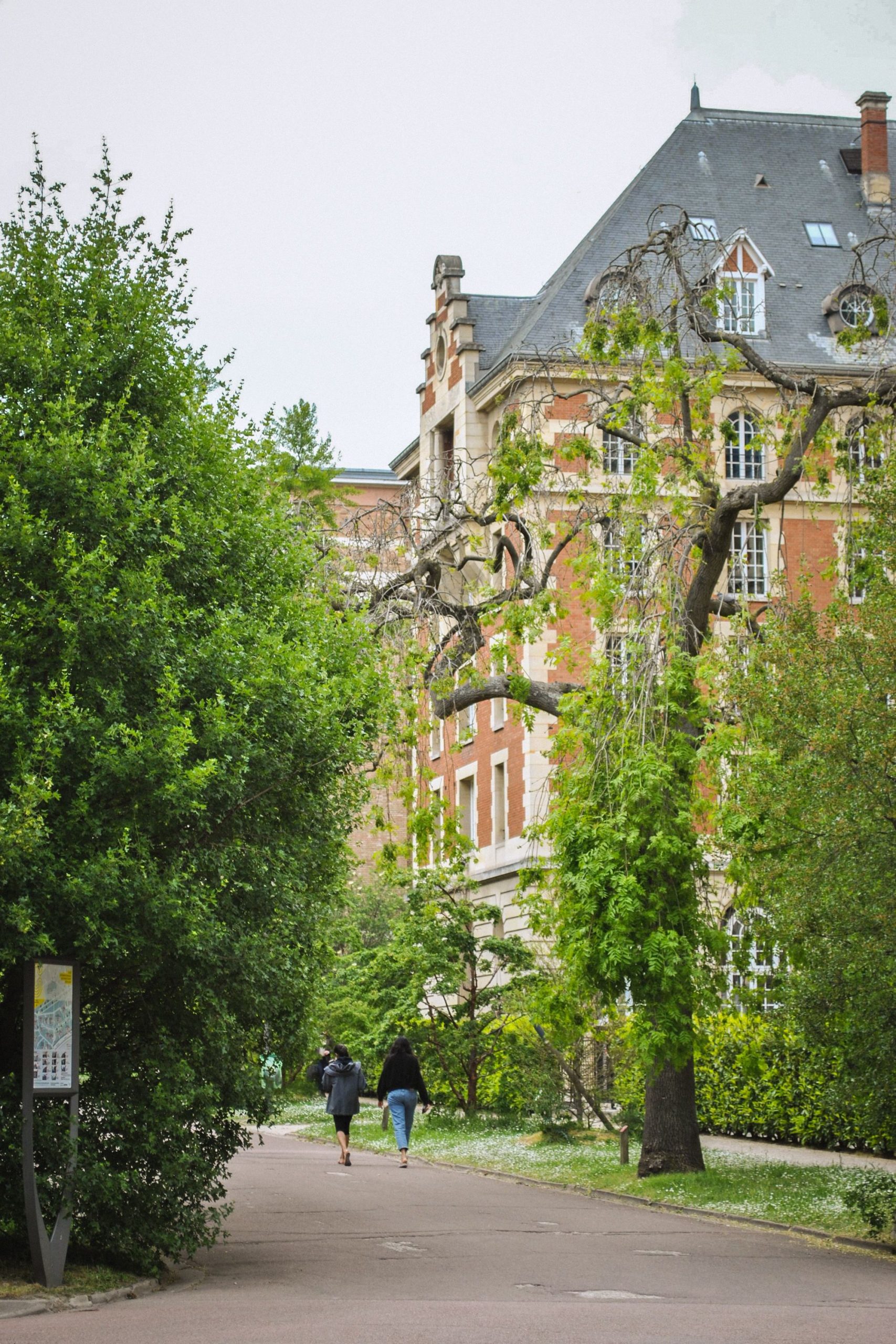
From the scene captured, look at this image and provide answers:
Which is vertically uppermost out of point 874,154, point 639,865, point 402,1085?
point 874,154

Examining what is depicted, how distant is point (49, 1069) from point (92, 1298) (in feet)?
4.80

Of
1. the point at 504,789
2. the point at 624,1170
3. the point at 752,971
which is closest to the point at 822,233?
the point at 504,789

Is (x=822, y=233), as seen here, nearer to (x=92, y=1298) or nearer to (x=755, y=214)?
(x=755, y=214)

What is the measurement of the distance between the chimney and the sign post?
4023cm

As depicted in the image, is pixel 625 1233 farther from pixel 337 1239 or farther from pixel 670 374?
pixel 670 374

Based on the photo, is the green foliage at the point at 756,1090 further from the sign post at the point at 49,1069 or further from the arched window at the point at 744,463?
the arched window at the point at 744,463

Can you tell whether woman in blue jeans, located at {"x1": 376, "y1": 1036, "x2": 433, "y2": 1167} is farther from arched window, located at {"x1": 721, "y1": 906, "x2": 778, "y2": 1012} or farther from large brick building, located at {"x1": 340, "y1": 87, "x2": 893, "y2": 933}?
large brick building, located at {"x1": 340, "y1": 87, "x2": 893, "y2": 933}

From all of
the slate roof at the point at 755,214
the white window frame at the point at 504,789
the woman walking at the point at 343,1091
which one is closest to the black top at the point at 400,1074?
the woman walking at the point at 343,1091

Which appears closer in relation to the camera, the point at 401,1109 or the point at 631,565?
the point at 631,565

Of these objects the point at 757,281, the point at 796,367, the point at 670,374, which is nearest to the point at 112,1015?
the point at 670,374

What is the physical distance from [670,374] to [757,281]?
1018 inches

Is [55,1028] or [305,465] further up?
[305,465]

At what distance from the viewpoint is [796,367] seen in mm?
38719

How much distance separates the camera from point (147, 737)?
11.1 metres
